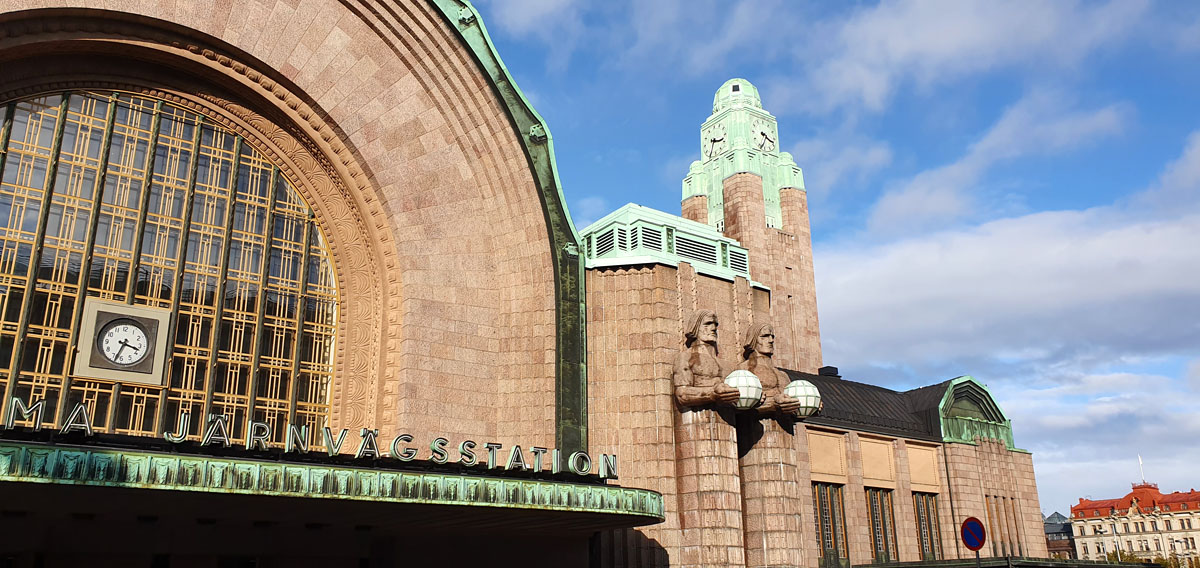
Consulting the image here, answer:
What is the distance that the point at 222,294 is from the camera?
882 inches

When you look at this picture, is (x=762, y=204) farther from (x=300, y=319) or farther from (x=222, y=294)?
(x=222, y=294)

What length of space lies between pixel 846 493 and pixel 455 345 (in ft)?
62.3

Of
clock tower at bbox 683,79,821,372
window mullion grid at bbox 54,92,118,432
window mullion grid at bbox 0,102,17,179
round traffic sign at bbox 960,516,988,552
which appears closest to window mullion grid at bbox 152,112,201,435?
window mullion grid at bbox 54,92,118,432

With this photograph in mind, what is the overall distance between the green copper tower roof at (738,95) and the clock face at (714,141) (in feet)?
6.68

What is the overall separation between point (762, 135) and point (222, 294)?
54.2 m

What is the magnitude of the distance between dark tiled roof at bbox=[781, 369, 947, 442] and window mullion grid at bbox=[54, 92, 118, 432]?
2595 centimetres

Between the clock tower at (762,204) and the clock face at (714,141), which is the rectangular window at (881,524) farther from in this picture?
the clock face at (714,141)

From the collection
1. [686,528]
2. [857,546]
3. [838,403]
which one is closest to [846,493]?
[857,546]

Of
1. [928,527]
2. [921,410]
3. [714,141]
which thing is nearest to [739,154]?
[714,141]

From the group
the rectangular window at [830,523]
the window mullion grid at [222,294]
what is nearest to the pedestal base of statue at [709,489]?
the rectangular window at [830,523]

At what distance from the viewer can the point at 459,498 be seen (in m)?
17.8

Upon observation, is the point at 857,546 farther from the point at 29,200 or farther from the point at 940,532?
the point at 29,200

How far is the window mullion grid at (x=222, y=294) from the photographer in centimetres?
2147

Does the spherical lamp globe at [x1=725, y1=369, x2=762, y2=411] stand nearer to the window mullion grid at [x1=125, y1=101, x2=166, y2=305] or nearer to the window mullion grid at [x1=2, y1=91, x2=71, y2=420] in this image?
the window mullion grid at [x1=125, y1=101, x2=166, y2=305]
